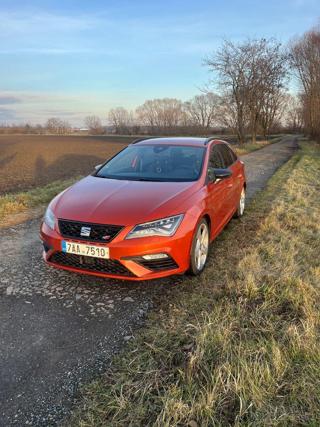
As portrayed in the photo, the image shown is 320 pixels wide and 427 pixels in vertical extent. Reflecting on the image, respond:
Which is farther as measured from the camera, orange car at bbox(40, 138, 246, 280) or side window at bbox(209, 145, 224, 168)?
side window at bbox(209, 145, 224, 168)

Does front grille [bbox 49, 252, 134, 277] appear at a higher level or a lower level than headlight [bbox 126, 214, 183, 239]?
lower

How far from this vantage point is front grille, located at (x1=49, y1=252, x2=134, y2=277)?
3.70m

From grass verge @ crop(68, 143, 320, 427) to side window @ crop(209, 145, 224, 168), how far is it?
4.81ft

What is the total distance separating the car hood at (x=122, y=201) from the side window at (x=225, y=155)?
1794 mm

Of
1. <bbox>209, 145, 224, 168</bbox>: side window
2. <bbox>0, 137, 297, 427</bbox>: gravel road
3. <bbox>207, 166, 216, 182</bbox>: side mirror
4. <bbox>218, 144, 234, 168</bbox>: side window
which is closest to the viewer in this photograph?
<bbox>0, 137, 297, 427</bbox>: gravel road

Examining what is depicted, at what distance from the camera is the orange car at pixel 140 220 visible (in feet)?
12.1

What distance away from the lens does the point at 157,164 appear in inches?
205

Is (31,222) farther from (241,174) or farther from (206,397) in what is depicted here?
(206,397)

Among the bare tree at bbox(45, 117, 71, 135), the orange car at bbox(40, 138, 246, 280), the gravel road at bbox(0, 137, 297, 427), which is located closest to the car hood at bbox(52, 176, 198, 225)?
the orange car at bbox(40, 138, 246, 280)

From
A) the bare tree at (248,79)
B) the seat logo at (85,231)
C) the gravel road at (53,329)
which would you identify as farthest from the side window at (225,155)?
the bare tree at (248,79)

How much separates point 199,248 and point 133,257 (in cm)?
100

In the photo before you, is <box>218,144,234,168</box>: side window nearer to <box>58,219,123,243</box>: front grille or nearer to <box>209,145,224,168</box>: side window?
<box>209,145,224,168</box>: side window

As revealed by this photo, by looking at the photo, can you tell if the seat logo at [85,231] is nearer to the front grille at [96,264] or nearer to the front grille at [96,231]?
the front grille at [96,231]

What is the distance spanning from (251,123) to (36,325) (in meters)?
37.6
